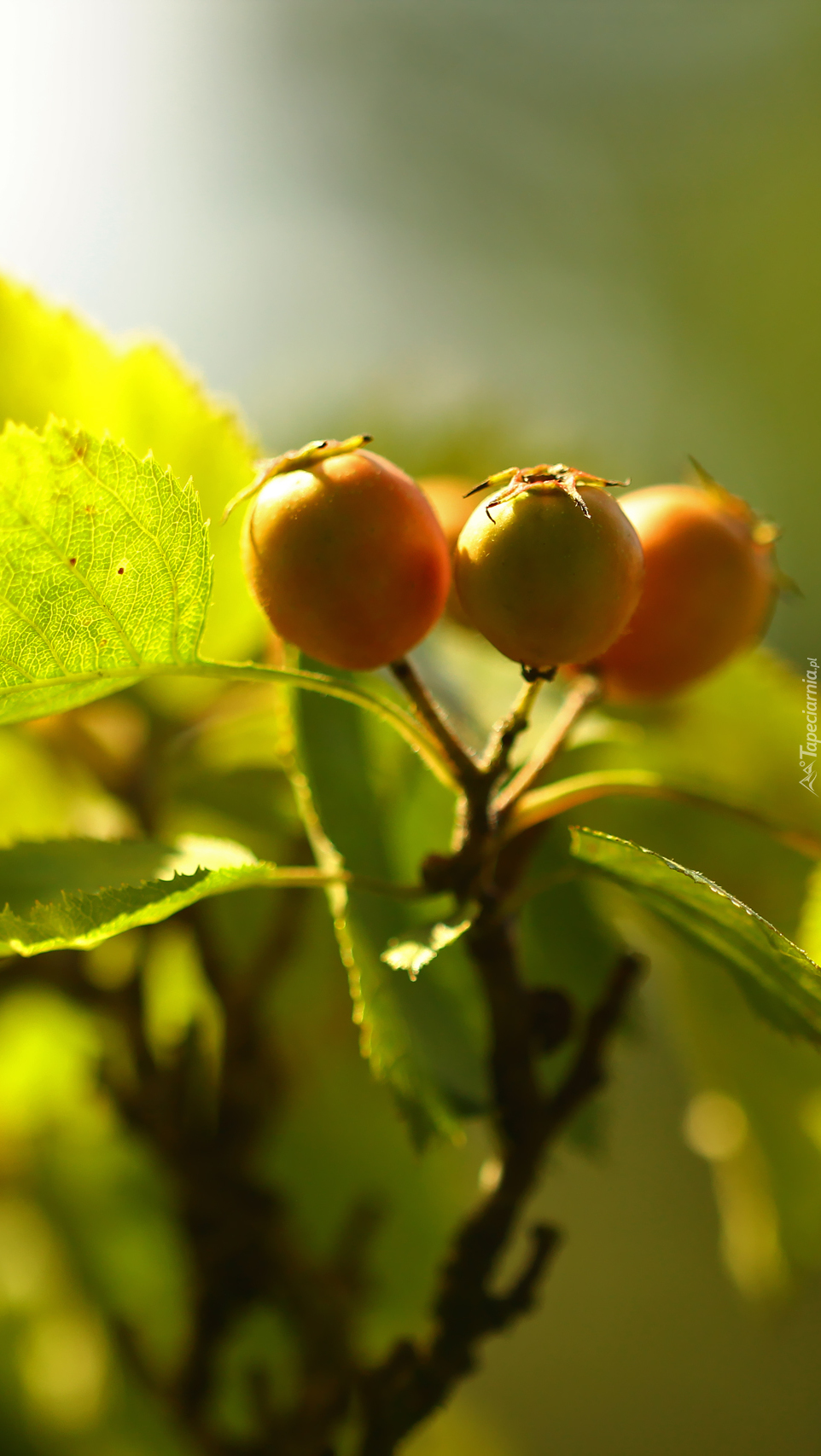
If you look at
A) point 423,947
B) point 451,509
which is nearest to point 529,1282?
point 423,947

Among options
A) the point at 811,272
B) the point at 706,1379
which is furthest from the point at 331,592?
the point at 811,272

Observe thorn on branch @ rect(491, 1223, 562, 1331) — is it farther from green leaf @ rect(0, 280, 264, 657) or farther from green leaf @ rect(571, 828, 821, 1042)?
green leaf @ rect(0, 280, 264, 657)

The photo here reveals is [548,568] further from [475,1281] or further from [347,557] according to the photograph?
[475,1281]

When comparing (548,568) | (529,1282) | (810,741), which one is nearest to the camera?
(548,568)

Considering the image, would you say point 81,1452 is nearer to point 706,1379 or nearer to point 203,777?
point 203,777

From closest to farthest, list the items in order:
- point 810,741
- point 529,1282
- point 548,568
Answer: point 548,568 < point 529,1282 < point 810,741

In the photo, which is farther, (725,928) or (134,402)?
(134,402)

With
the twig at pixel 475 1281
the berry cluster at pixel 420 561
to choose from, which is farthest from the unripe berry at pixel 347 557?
the twig at pixel 475 1281
